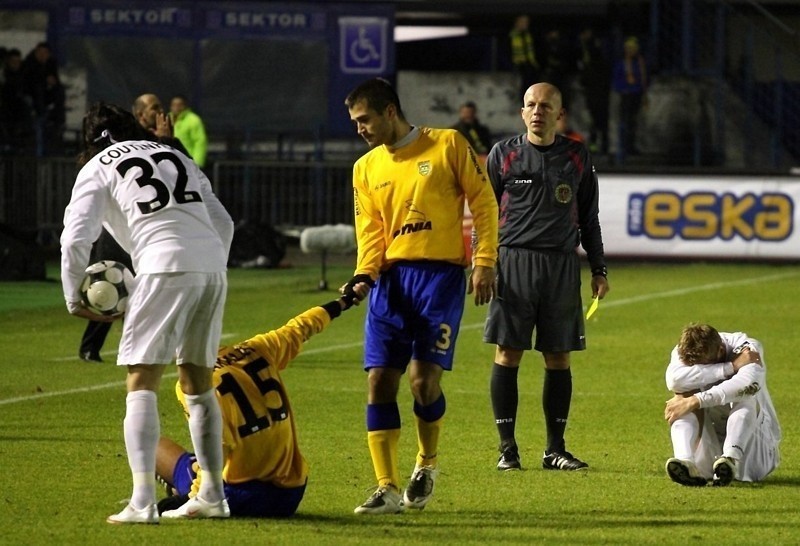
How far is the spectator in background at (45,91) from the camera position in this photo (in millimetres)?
27875

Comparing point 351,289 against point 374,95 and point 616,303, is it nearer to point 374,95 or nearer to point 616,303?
point 374,95

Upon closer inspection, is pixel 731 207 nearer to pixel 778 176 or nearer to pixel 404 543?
pixel 778 176

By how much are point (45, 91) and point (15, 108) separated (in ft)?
1.79

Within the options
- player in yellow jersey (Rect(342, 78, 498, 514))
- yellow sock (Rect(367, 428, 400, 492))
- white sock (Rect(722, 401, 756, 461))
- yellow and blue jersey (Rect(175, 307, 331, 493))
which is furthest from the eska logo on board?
yellow and blue jersey (Rect(175, 307, 331, 493))

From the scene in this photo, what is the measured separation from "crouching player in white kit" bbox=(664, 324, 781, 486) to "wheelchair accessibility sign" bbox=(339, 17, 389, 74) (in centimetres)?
2219

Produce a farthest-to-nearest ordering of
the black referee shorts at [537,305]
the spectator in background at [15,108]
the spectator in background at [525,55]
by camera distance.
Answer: the spectator in background at [525,55]
the spectator in background at [15,108]
the black referee shorts at [537,305]

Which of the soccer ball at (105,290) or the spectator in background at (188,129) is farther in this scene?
the spectator in background at (188,129)

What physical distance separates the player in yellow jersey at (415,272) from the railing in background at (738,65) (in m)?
22.1

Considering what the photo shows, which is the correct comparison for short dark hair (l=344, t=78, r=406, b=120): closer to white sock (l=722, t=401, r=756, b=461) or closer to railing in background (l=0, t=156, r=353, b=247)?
white sock (l=722, t=401, r=756, b=461)

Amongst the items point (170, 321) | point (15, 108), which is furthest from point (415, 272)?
point (15, 108)

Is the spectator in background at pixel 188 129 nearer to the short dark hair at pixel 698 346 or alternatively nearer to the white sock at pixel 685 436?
the short dark hair at pixel 698 346

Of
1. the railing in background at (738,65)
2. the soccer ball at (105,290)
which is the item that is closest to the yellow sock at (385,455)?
the soccer ball at (105,290)

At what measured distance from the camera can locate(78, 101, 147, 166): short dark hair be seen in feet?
25.5

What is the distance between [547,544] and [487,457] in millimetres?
2590
